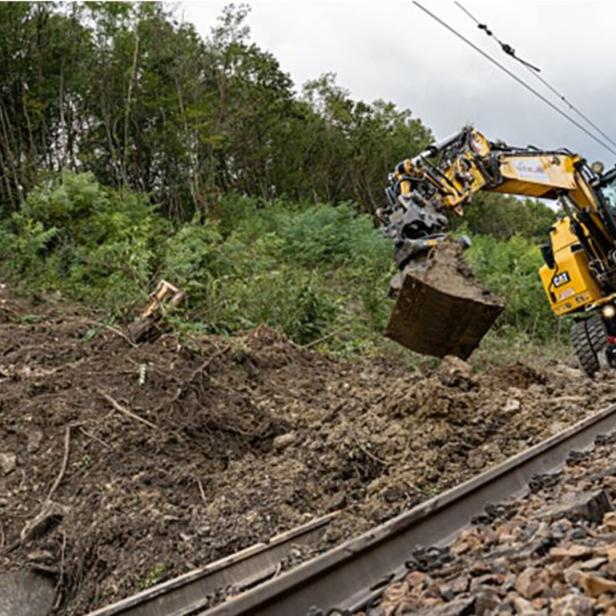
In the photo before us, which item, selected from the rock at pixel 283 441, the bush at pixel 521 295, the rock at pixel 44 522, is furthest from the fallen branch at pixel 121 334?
the bush at pixel 521 295

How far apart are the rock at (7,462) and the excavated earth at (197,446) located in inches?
0.9

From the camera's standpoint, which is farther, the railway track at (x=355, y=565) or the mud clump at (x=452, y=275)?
the mud clump at (x=452, y=275)

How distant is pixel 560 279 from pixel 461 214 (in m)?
2.08

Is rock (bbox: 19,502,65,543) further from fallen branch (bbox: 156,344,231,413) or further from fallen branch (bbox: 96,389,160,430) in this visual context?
fallen branch (bbox: 156,344,231,413)

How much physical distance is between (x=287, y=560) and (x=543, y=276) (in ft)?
24.8

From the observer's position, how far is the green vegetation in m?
12.4

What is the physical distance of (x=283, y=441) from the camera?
626cm

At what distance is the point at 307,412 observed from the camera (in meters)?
7.30

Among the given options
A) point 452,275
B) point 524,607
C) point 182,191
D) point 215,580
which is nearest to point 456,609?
point 524,607

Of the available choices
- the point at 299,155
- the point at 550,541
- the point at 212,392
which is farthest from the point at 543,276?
the point at 299,155

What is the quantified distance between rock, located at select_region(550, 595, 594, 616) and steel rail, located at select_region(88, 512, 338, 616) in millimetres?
1921

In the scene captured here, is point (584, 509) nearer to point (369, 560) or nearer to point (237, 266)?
point (369, 560)

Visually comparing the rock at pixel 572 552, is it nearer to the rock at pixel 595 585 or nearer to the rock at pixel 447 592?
the rock at pixel 595 585

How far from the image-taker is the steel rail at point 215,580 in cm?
343
